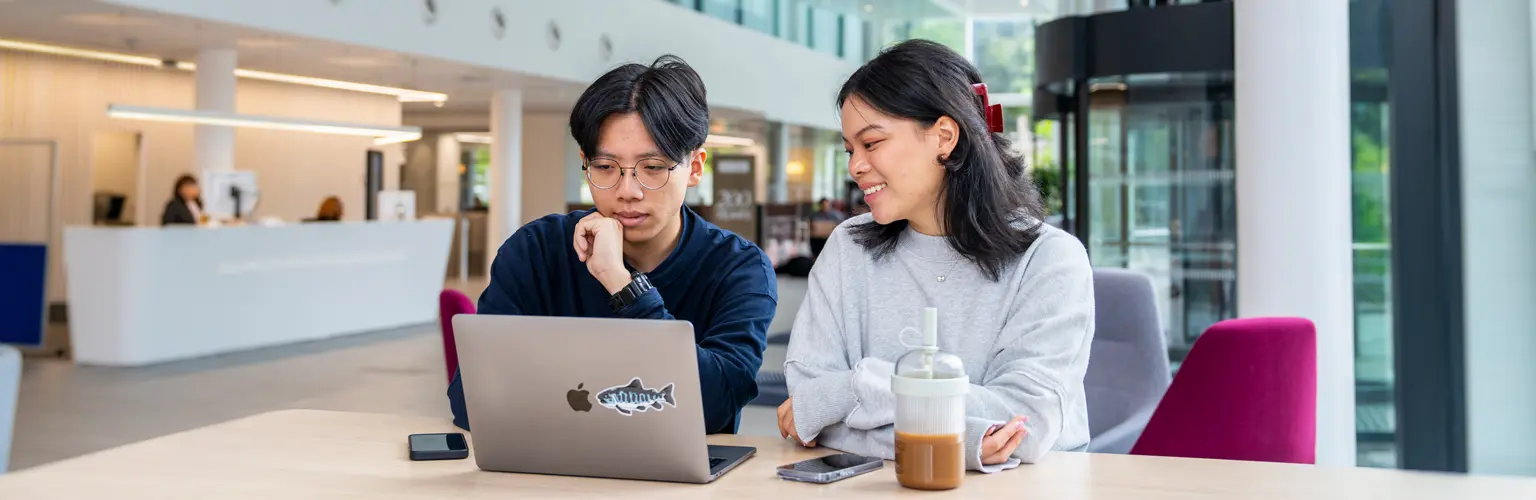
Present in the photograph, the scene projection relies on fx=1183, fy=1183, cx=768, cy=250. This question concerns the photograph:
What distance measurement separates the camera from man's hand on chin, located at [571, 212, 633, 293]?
201cm

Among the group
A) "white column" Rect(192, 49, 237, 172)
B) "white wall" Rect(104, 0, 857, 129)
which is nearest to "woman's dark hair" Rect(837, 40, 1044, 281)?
"white wall" Rect(104, 0, 857, 129)

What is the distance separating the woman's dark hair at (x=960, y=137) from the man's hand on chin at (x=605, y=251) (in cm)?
45

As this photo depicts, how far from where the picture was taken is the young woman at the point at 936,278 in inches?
69.5

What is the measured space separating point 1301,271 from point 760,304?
2299mm

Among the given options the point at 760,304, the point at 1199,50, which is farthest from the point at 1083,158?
the point at 760,304

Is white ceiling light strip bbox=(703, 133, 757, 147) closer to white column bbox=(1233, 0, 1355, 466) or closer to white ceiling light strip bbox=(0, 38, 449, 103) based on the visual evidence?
white ceiling light strip bbox=(0, 38, 449, 103)

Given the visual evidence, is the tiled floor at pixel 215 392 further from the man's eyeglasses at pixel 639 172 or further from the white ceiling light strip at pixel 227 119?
the man's eyeglasses at pixel 639 172

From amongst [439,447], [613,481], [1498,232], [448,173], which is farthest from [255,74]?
[613,481]

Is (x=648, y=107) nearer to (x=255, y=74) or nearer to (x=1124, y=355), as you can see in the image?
(x=1124, y=355)

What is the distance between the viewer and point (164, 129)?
13211 millimetres

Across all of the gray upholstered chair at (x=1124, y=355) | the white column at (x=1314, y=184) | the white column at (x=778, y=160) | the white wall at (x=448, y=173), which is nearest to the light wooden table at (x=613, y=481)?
the gray upholstered chair at (x=1124, y=355)

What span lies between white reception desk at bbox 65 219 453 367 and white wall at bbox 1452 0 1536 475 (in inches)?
317

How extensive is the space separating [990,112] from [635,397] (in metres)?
0.82

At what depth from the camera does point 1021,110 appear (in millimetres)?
23797
